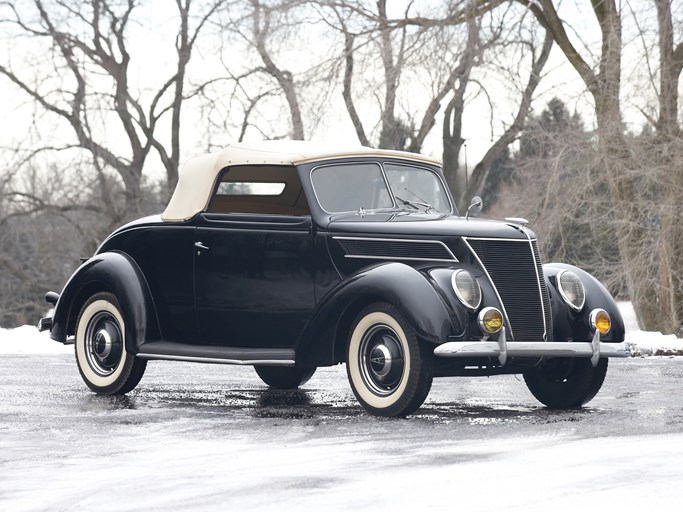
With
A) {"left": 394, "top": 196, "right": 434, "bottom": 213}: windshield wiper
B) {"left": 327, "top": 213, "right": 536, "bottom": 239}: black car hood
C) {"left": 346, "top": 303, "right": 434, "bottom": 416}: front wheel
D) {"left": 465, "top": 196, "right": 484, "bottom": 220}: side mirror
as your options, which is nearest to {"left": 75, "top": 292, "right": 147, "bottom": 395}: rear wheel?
{"left": 327, "top": 213, "right": 536, "bottom": 239}: black car hood

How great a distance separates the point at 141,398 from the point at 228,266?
1.44m

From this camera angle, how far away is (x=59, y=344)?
58.6ft

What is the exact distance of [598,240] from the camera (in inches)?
877

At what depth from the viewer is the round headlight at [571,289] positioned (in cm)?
934

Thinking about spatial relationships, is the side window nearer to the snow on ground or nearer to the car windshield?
the car windshield

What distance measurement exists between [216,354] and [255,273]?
0.70 metres

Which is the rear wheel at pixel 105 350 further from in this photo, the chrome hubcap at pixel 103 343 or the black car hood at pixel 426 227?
the black car hood at pixel 426 227

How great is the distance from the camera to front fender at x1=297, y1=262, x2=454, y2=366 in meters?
8.27

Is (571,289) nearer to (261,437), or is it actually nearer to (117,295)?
(261,437)

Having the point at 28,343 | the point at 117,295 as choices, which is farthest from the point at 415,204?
the point at 28,343

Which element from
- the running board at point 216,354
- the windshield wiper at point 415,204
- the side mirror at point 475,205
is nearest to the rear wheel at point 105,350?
the running board at point 216,354

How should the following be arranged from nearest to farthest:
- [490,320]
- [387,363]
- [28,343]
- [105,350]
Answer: [490,320] → [387,363] → [105,350] → [28,343]

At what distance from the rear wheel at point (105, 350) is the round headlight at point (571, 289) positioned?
11.7ft

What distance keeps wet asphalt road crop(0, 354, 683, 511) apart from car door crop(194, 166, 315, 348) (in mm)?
611
